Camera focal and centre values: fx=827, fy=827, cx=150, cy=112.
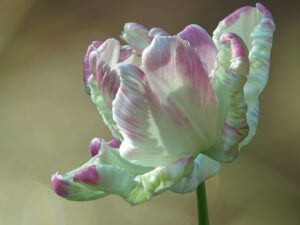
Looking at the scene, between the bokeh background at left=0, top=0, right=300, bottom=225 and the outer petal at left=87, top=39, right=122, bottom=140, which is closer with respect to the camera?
the outer petal at left=87, top=39, right=122, bottom=140

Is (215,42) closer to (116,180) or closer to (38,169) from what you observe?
(116,180)

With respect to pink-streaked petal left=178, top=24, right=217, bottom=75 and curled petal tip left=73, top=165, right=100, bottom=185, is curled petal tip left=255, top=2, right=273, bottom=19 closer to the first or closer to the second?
pink-streaked petal left=178, top=24, right=217, bottom=75

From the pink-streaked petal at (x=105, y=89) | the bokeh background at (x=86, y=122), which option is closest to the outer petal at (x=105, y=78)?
the pink-streaked petal at (x=105, y=89)

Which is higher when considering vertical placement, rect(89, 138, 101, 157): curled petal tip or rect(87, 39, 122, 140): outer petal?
rect(87, 39, 122, 140): outer petal

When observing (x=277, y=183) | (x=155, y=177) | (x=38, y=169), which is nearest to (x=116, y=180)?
(x=155, y=177)

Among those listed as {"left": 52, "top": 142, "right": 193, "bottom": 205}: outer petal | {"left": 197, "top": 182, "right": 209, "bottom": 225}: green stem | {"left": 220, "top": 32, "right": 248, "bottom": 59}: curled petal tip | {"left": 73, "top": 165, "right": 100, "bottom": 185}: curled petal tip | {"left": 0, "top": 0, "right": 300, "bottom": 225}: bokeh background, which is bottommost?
{"left": 0, "top": 0, "right": 300, "bottom": 225}: bokeh background

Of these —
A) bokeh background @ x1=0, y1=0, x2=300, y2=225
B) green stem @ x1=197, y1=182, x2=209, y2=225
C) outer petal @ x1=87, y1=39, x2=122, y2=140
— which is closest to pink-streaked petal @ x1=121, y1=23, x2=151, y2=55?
outer petal @ x1=87, y1=39, x2=122, y2=140

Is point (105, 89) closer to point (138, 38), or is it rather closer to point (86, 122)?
point (138, 38)
